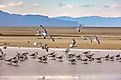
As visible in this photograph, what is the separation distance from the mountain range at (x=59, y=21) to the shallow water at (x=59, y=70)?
791 mm

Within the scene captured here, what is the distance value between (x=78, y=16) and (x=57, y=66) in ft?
5.42

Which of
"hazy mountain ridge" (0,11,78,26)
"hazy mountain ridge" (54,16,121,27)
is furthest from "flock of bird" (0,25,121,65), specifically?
"hazy mountain ridge" (54,16,121,27)

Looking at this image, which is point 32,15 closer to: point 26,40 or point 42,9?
point 42,9

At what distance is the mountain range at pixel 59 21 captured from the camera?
239 inches

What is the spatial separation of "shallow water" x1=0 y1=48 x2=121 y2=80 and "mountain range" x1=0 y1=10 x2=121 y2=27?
791 millimetres

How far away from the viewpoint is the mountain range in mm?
6062

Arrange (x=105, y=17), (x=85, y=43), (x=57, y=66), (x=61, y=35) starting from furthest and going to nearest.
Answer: (x=61, y=35), (x=85, y=43), (x=57, y=66), (x=105, y=17)

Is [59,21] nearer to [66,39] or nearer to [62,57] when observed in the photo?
[62,57]

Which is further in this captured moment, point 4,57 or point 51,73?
point 4,57

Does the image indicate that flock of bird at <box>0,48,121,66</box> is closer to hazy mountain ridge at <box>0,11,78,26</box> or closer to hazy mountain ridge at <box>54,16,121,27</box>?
hazy mountain ridge at <box>0,11,78,26</box>

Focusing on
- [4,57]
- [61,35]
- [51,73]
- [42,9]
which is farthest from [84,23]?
[61,35]

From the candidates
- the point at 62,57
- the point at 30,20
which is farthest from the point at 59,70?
the point at 30,20

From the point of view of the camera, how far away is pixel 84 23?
6.10 metres

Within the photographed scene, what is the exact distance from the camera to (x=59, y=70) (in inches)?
282
